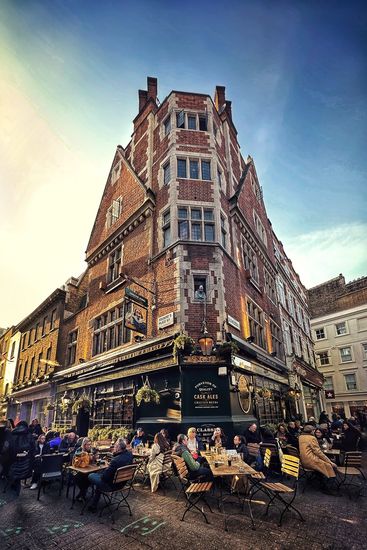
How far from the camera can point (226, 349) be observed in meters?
11.3

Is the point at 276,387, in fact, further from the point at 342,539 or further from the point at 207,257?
the point at 342,539

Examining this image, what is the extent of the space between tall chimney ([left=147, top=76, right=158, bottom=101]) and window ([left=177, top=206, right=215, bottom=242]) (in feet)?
38.1

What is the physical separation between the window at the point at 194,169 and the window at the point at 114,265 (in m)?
6.13

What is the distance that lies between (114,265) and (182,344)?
9.71 meters

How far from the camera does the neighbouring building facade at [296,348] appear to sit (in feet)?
70.9

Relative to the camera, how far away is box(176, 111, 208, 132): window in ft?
57.6

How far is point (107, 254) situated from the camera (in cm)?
1997

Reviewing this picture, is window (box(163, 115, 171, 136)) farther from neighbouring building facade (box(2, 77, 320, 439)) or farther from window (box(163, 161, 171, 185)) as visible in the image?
window (box(163, 161, 171, 185))

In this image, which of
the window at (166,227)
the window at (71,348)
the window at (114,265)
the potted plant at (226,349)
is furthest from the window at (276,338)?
the window at (71,348)

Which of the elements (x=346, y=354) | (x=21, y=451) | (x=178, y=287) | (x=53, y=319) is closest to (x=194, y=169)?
(x=178, y=287)

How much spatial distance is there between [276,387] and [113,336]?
9802mm

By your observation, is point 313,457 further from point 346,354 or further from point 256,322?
point 346,354

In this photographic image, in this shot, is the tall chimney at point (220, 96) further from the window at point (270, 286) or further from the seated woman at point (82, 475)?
the seated woman at point (82, 475)

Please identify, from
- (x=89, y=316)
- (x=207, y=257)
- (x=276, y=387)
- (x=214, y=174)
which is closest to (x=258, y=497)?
(x=207, y=257)
